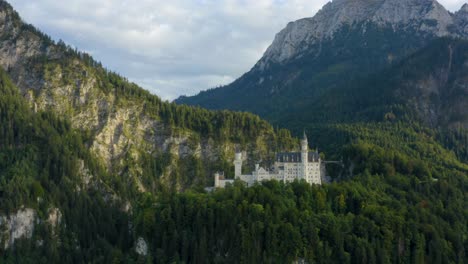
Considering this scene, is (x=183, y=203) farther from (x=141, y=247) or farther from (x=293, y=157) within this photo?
(x=293, y=157)

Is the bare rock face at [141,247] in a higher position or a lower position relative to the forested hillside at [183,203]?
lower

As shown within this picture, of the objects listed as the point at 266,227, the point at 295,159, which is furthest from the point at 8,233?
the point at 295,159

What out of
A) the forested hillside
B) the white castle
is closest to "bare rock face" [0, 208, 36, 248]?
the forested hillside

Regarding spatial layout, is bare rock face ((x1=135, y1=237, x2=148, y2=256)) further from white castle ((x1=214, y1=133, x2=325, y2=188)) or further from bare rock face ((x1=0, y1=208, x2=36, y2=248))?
white castle ((x1=214, y1=133, x2=325, y2=188))

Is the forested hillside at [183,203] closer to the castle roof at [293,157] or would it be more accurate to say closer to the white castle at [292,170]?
the white castle at [292,170]

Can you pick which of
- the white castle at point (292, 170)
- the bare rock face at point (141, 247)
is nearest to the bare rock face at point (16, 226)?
the bare rock face at point (141, 247)

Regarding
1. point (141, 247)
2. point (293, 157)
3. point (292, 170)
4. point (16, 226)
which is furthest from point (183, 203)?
point (16, 226)

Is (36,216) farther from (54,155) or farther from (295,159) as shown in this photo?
(295,159)

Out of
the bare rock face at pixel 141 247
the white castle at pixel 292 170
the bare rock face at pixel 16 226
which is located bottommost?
the bare rock face at pixel 141 247

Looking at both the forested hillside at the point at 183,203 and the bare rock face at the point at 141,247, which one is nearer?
the forested hillside at the point at 183,203

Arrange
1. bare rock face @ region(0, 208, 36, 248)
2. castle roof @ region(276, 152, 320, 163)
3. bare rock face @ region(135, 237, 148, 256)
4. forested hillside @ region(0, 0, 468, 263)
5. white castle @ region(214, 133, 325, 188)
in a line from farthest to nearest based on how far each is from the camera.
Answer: castle roof @ region(276, 152, 320, 163) → white castle @ region(214, 133, 325, 188) → bare rock face @ region(0, 208, 36, 248) → bare rock face @ region(135, 237, 148, 256) → forested hillside @ region(0, 0, 468, 263)
